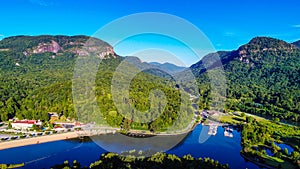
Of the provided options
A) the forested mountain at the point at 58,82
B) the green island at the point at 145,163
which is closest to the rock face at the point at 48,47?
the forested mountain at the point at 58,82

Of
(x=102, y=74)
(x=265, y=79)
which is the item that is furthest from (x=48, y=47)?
(x=265, y=79)

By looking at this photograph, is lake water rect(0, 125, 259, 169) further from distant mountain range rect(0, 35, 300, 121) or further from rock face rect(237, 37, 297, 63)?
rock face rect(237, 37, 297, 63)

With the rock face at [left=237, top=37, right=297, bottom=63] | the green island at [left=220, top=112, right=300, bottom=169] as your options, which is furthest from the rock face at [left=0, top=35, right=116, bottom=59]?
the green island at [left=220, top=112, right=300, bottom=169]

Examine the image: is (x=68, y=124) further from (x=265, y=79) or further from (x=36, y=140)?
(x=265, y=79)

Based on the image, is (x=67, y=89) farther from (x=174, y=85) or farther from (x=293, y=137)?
(x=293, y=137)

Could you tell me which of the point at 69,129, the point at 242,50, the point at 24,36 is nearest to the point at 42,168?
the point at 69,129

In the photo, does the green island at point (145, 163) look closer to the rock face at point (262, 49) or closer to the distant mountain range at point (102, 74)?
the distant mountain range at point (102, 74)
